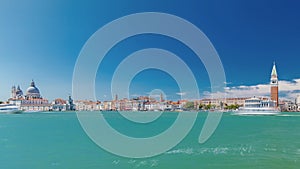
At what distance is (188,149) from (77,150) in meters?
7.01

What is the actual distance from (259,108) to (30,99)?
3797 inches

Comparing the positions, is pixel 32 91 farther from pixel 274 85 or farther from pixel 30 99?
pixel 274 85

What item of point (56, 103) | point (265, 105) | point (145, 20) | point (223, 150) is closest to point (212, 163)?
point (223, 150)

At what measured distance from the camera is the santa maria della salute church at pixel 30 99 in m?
116

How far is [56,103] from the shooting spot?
138 metres

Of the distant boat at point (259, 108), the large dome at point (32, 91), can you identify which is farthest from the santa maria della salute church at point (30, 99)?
the distant boat at point (259, 108)

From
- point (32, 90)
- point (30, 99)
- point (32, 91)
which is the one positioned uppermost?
point (32, 90)

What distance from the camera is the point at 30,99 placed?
119 metres

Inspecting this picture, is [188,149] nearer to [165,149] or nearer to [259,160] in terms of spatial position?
[165,149]

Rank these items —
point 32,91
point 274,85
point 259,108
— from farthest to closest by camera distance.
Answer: point 32,91 < point 274,85 < point 259,108

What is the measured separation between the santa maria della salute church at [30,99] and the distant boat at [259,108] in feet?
293

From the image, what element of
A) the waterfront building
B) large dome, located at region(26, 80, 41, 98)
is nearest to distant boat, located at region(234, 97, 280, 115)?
the waterfront building

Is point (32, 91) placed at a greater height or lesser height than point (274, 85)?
lesser

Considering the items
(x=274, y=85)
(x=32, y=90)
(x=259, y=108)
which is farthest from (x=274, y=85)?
(x=32, y=90)
